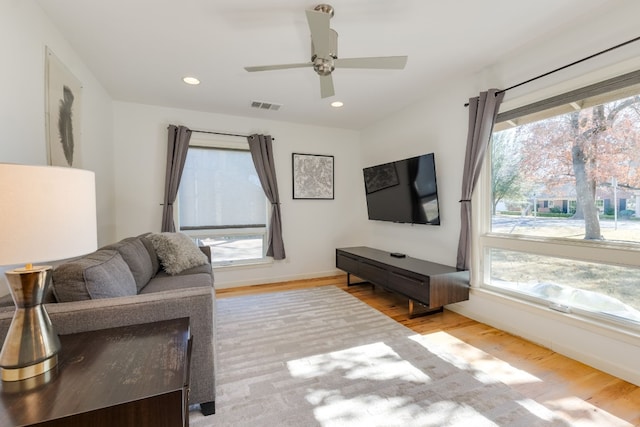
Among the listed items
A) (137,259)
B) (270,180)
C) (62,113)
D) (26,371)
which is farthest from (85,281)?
(270,180)

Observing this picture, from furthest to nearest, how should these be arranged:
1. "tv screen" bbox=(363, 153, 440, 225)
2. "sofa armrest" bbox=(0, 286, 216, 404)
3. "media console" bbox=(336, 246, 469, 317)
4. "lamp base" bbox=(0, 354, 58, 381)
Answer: "tv screen" bbox=(363, 153, 440, 225)
"media console" bbox=(336, 246, 469, 317)
"sofa armrest" bbox=(0, 286, 216, 404)
"lamp base" bbox=(0, 354, 58, 381)

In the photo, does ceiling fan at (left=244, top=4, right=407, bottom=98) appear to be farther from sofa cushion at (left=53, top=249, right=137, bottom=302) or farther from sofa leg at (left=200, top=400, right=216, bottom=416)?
sofa leg at (left=200, top=400, right=216, bottom=416)

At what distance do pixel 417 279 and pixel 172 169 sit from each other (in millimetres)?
3347

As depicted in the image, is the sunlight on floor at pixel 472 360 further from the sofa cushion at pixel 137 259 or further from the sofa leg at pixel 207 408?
the sofa cushion at pixel 137 259

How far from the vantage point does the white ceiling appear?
6.42ft

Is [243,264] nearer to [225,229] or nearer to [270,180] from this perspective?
[225,229]

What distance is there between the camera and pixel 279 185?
4.47 m

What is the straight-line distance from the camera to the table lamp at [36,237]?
817mm

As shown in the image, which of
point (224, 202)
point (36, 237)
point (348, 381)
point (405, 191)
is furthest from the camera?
point (224, 202)

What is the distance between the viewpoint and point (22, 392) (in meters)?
0.91

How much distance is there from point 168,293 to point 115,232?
112 inches

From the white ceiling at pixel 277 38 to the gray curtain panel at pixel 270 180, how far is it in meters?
0.89

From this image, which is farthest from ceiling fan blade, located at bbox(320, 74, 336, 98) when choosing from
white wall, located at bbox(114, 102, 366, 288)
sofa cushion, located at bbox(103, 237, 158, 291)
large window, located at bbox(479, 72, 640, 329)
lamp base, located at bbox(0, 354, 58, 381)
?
lamp base, located at bbox(0, 354, 58, 381)

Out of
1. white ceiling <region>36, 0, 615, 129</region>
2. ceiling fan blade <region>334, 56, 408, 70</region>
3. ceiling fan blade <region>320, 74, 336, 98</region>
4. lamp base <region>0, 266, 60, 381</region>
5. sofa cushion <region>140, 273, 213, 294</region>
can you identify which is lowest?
sofa cushion <region>140, 273, 213, 294</region>
